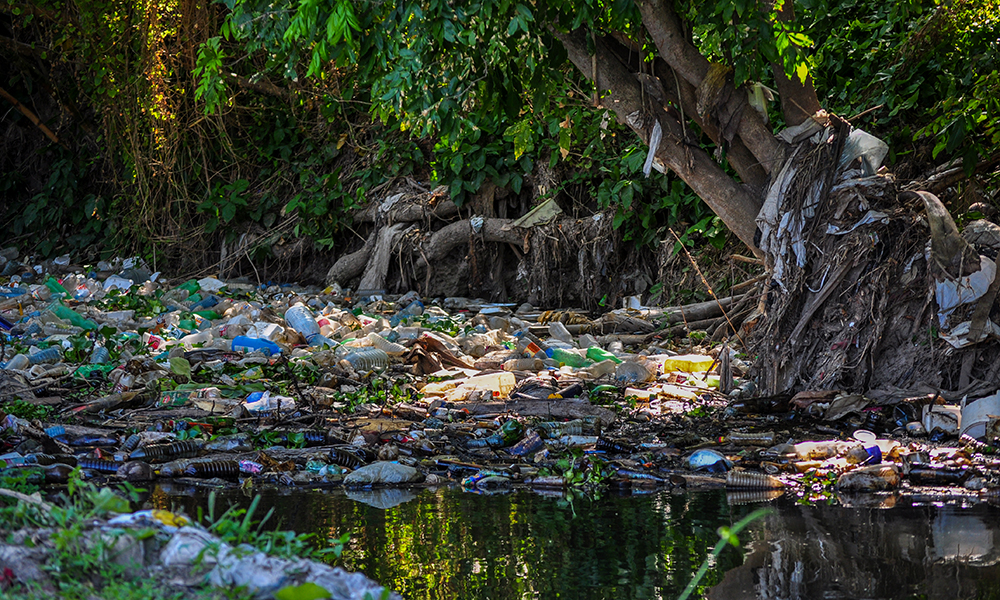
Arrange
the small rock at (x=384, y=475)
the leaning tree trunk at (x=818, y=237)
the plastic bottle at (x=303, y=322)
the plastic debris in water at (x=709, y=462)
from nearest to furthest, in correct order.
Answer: the small rock at (x=384, y=475) → the plastic debris in water at (x=709, y=462) → the leaning tree trunk at (x=818, y=237) → the plastic bottle at (x=303, y=322)

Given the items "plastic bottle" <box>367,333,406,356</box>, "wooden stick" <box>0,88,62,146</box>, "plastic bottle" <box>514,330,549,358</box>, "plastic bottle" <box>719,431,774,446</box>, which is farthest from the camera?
"wooden stick" <box>0,88,62,146</box>

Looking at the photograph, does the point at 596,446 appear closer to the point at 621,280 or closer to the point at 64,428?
the point at 64,428

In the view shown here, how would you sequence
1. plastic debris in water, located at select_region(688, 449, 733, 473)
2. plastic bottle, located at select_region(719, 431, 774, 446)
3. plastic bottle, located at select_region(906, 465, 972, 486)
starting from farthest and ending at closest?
1. plastic bottle, located at select_region(719, 431, 774, 446)
2. plastic debris in water, located at select_region(688, 449, 733, 473)
3. plastic bottle, located at select_region(906, 465, 972, 486)

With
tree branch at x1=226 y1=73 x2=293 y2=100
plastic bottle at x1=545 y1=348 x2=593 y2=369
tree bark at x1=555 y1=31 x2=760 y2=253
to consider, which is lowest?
plastic bottle at x1=545 y1=348 x2=593 y2=369

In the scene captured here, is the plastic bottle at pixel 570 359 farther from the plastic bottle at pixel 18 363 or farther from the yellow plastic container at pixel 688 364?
the plastic bottle at pixel 18 363

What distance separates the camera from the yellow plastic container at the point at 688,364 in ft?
18.1

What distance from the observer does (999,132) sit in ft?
17.3

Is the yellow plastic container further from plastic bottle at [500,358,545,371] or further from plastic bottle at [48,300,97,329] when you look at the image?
plastic bottle at [48,300,97,329]

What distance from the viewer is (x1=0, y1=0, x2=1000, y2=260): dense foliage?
4.16 meters

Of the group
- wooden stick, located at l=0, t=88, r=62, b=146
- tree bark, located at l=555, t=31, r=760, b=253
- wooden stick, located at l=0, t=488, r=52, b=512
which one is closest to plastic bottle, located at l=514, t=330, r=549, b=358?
tree bark, located at l=555, t=31, r=760, b=253

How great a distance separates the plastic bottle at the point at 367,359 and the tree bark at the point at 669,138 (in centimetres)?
202

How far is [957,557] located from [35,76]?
13336 mm

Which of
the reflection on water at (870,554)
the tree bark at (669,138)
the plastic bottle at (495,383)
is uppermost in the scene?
the tree bark at (669,138)

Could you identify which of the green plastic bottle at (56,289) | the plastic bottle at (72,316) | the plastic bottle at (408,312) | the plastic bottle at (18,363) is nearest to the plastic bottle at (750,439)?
the plastic bottle at (408,312)
